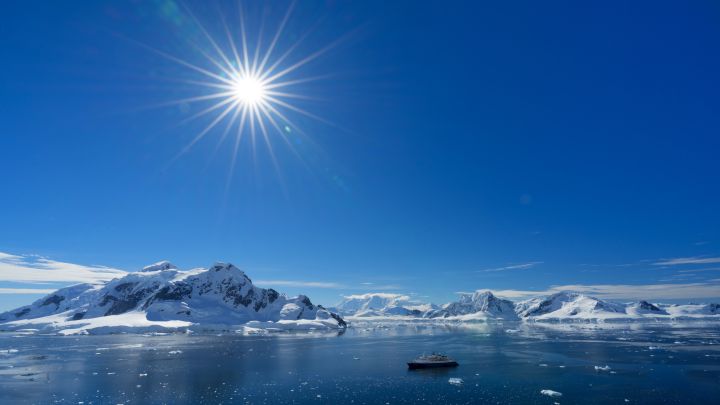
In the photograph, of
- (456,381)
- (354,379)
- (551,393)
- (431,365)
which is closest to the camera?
(551,393)

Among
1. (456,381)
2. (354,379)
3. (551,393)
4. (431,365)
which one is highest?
(431,365)

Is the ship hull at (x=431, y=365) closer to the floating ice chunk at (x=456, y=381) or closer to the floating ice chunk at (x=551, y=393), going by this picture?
the floating ice chunk at (x=456, y=381)

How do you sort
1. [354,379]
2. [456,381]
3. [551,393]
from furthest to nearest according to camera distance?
[354,379]
[456,381]
[551,393]

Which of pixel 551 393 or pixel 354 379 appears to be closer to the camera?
pixel 551 393

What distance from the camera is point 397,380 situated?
68000 mm

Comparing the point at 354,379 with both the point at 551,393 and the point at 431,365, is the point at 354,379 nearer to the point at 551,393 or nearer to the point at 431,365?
the point at 431,365

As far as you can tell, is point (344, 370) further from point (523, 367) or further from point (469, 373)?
point (523, 367)

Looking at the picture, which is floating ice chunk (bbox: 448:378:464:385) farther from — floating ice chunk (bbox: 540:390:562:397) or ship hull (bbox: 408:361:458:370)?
ship hull (bbox: 408:361:458:370)

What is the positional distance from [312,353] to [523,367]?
55.3 metres

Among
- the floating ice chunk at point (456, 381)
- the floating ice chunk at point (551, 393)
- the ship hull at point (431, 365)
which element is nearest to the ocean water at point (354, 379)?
the floating ice chunk at point (456, 381)

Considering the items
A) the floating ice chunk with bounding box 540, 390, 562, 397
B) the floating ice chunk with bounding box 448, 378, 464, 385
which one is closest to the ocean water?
the floating ice chunk with bounding box 448, 378, 464, 385

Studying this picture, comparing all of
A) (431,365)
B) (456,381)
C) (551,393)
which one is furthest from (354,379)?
(551,393)

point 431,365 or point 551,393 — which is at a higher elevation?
point 431,365

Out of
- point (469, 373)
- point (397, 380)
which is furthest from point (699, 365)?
point (397, 380)
